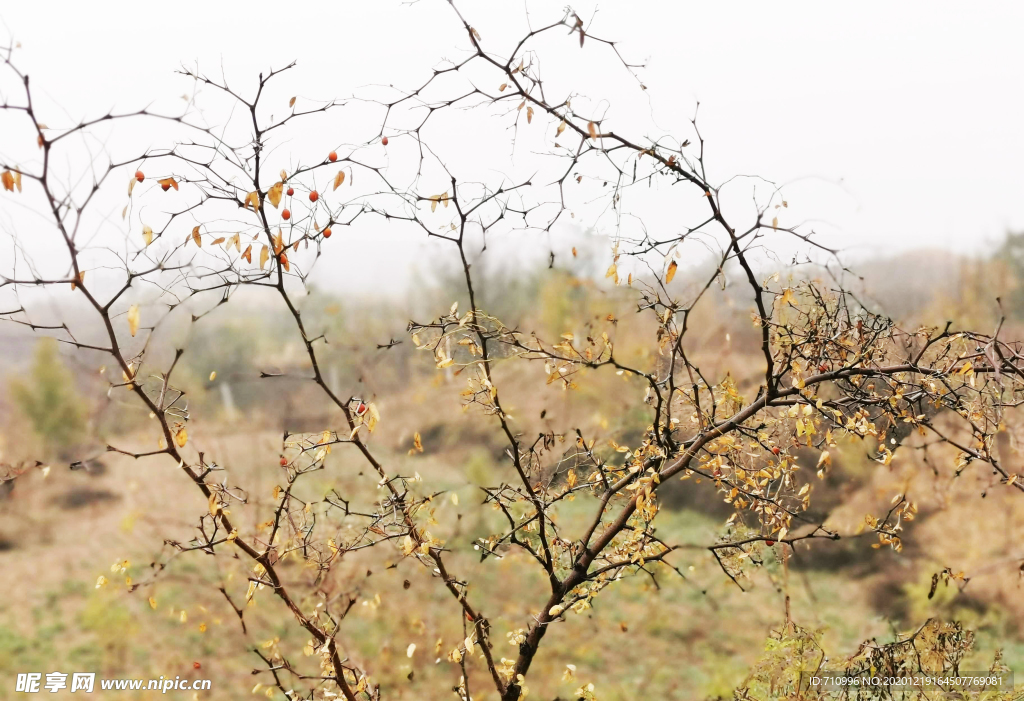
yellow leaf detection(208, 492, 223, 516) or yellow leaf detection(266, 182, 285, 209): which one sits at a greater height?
yellow leaf detection(266, 182, 285, 209)

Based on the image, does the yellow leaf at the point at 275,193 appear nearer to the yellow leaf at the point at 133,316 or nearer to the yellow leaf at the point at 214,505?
the yellow leaf at the point at 133,316

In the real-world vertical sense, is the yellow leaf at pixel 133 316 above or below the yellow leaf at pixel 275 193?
below

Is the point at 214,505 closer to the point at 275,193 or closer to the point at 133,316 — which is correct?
the point at 133,316

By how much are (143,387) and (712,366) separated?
15.8 ft

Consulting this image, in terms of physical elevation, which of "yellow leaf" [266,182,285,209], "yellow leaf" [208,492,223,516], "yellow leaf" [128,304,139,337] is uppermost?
"yellow leaf" [266,182,285,209]

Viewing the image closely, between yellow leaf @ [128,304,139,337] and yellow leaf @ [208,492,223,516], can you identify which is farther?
yellow leaf @ [208,492,223,516]

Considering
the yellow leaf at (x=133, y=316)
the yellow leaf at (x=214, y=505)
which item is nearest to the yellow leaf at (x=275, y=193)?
the yellow leaf at (x=133, y=316)

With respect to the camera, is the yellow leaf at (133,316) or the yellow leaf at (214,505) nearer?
the yellow leaf at (133,316)

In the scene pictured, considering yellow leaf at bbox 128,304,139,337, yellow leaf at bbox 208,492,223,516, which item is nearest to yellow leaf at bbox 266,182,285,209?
yellow leaf at bbox 128,304,139,337

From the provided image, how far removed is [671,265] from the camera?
1.14m

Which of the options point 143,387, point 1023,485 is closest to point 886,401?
point 1023,485

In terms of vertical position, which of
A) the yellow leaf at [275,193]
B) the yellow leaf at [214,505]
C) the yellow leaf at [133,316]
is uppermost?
the yellow leaf at [275,193]

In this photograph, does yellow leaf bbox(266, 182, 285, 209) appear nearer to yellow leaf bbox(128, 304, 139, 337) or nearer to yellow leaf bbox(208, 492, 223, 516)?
yellow leaf bbox(128, 304, 139, 337)

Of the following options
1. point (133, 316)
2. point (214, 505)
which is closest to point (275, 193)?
point (133, 316)
